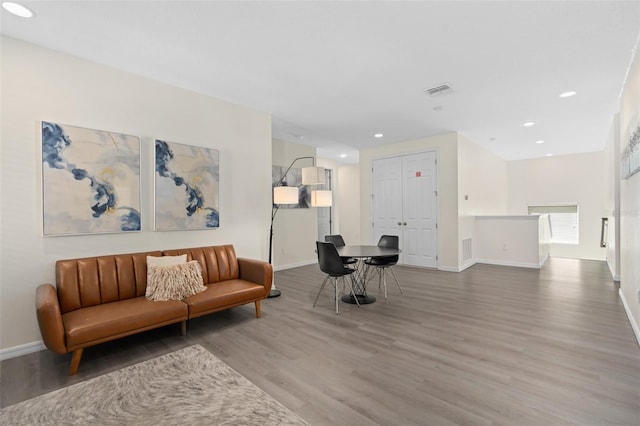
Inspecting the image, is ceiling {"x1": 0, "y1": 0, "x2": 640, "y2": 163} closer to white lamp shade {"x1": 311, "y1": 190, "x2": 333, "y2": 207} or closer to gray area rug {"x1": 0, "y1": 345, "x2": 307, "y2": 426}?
white lamp shade {"x1": 311, "y1": 190, "x2": 333, "y2": 207}

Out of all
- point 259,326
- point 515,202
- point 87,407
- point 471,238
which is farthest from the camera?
point 515,202

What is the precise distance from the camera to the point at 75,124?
2.95 metres

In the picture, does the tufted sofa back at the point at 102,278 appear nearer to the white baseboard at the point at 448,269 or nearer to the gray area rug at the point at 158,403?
the gray area rug at the point at 158,403

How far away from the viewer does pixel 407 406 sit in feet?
6.18

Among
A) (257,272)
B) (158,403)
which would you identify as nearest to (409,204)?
(257,272)

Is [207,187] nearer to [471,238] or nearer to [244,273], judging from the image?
[244,273]

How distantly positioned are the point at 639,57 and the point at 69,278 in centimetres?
561

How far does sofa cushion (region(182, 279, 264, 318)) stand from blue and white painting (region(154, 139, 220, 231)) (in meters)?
0.88

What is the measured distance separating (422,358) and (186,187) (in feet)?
10.5

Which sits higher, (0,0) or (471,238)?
(0,0)

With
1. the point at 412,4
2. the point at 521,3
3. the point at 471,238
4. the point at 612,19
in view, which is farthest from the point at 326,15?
the point at 471,238

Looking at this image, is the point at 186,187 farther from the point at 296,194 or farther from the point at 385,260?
the point at 385,260

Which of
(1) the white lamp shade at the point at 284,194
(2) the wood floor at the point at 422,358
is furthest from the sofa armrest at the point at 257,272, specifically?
(1) the white lamp shade at the point at 284,194

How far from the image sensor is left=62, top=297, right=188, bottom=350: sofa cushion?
2.30m
